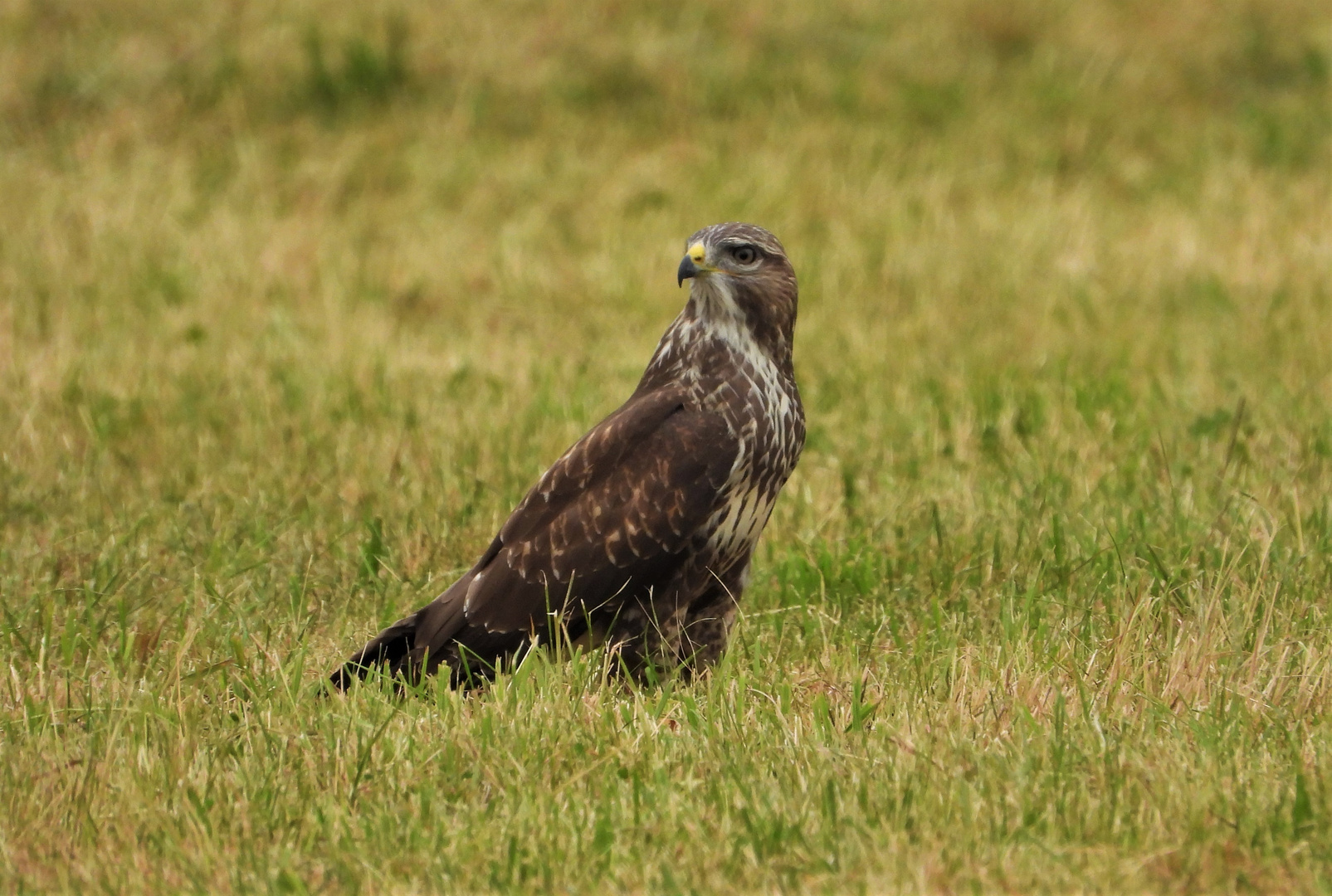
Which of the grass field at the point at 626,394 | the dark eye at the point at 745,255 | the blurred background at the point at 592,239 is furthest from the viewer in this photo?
the blurred background at the point at 592,239

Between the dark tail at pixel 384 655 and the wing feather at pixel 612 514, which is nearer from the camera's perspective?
the dark tail at pixel 384 655

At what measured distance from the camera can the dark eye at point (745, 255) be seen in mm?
4809

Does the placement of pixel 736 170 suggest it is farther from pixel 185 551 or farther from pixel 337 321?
pixel 185 551

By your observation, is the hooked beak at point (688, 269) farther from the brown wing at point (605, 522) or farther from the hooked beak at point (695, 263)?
the brown wing at point (605, 522)

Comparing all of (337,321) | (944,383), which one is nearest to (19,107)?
(337,321)

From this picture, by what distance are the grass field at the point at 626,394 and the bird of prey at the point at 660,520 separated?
0.59 feet

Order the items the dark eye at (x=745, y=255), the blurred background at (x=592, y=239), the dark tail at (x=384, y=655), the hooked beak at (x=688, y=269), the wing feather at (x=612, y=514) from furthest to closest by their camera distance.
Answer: the blurred background at (x=592, y=239)
the dark eye at (x=745, y=255)
the hooked beak at (x=688, y=269)
the wing feather at (x=612, y=514)
the dark tail at (x=384, y=655)

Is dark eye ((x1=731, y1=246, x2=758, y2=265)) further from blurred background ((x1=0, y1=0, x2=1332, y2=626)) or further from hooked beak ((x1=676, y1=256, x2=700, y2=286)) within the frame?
blurred background ((x1=0, y1=0, x2=1332, y2=626))

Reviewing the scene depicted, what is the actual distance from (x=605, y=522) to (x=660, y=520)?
163 mm

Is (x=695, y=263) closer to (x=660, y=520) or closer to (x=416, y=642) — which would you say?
(x=660, y=520)

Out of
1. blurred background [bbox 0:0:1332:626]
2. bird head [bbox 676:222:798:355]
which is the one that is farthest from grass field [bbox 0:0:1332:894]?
bird head [bbox 676:222:798:355]

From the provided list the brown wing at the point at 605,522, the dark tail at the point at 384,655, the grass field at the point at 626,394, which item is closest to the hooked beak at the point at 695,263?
the brown wing at the point at 605,522

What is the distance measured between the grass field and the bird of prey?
0.18m

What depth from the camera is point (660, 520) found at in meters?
4.48
